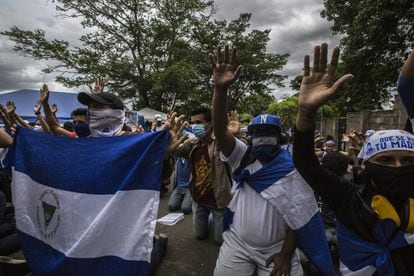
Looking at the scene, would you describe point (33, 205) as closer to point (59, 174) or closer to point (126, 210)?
point (59, 174)

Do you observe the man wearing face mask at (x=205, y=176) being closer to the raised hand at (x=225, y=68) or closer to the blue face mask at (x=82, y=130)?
the blue face mask at (x=82, y=130)

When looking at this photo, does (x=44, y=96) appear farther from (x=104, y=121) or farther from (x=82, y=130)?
(x=104, y=121)

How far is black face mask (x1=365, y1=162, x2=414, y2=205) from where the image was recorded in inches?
62.6

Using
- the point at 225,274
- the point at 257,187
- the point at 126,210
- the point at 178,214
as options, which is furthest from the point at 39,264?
the point at 178,214

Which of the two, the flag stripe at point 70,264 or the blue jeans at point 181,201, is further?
the blue jeans at point 181,201

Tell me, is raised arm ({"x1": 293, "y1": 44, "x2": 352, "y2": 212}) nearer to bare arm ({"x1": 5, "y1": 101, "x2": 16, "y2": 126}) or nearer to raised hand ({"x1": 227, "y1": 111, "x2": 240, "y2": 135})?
raised hand ({"x1": 227, "y1": 111, "x2": 240, "y2": 135})

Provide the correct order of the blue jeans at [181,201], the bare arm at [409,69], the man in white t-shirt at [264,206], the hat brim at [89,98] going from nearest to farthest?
1. the bare arm at [409,69]
2. the man in white t-shirt at [264,206]
3. the hat brim at [89,98]
4. the blue jeans at [181,201]

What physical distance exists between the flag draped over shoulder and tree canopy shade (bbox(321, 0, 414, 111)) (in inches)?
546

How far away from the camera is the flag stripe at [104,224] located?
2.23m

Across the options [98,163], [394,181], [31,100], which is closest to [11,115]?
[98,163]

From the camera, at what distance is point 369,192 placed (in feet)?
5.75

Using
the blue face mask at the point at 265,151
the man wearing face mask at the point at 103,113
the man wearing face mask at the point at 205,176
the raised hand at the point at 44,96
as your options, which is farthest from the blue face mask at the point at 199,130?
the raised hand at the point at 44,96

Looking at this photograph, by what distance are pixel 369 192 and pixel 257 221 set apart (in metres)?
0.94

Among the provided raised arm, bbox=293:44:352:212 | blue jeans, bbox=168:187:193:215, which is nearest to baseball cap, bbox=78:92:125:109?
raised arm, bbox=293:44:352:212
